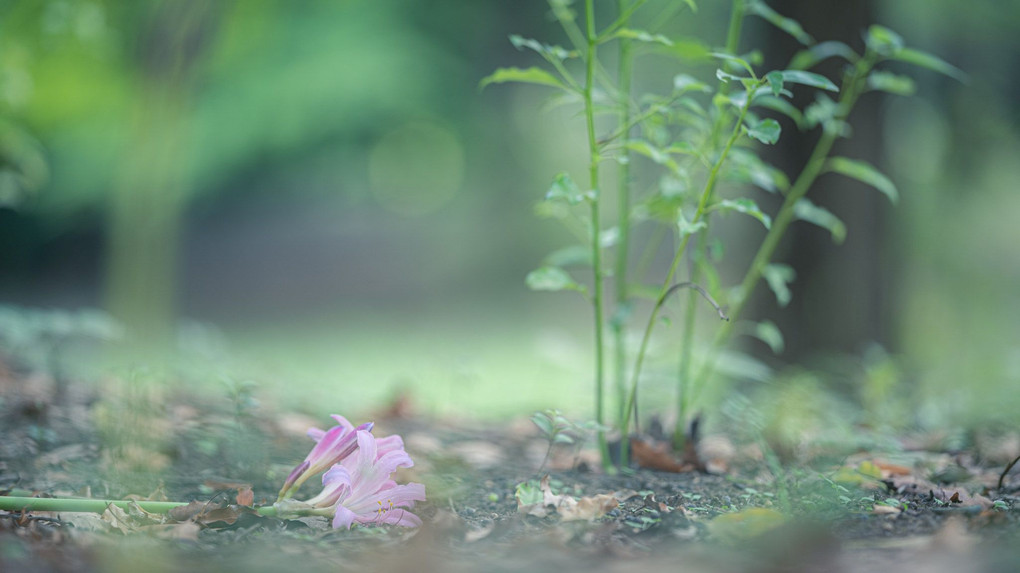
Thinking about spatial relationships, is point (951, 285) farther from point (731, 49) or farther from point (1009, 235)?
point (731, 49)

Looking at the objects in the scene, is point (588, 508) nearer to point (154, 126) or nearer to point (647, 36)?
point (647, 36)

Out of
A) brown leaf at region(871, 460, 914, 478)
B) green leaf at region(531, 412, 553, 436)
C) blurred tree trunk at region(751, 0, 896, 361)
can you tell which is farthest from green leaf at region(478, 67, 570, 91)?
blurred tree trunk at region(751, 0, 896, 361)

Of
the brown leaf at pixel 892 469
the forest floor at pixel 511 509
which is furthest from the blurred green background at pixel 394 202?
the brown leaf at pixel 892 469

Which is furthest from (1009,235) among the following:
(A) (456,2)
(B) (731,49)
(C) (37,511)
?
(C) (37,511)

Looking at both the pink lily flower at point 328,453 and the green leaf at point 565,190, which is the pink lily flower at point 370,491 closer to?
the pink lily flower at point 328,453

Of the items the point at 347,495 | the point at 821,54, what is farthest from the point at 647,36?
the point at 347,495

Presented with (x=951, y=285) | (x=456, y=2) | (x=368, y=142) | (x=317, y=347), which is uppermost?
(x=456, y=2)
